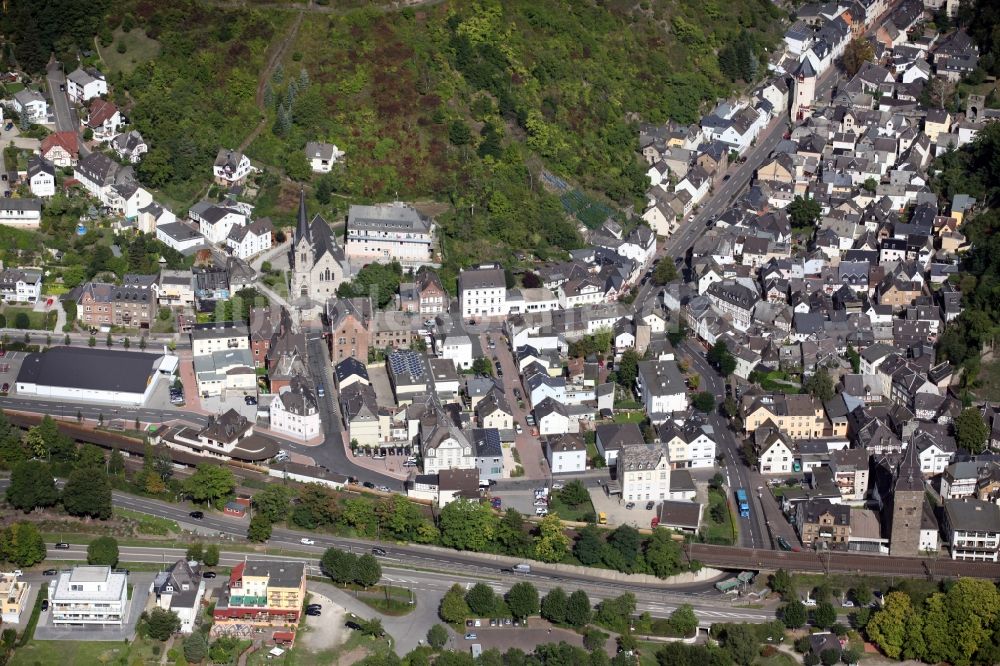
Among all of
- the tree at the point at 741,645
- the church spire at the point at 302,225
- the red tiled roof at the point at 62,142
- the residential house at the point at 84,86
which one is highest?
the residential house at the point at 84,86

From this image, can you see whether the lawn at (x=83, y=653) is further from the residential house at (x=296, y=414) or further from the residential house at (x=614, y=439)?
the residential house at (x=614, y=439)

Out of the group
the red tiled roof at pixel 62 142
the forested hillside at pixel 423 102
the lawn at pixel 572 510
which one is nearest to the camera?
the lawn at pixel 572 510

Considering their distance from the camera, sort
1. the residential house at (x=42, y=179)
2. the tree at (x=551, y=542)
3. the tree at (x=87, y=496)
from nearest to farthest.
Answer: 1. the tree at (x=551, y=542)
2. the tree at (x=87, y=496)
3. the residential house at (x=42, y=179)

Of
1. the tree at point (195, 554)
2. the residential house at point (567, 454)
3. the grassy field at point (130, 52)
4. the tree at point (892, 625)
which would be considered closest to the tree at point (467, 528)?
the residential house at point (567, 454)

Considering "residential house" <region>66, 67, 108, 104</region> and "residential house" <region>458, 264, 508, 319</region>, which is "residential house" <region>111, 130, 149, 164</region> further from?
"residential house" <region>458, 264, 508, 319</region>

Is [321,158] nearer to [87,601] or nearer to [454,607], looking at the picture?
[454,607]

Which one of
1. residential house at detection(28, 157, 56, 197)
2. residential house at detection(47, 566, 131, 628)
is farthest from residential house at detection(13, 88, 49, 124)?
residential house at detection(47, 566, 131, 628)
